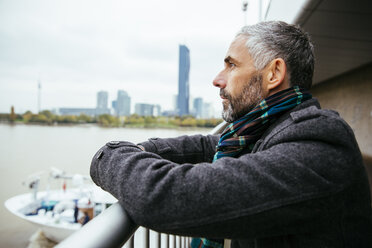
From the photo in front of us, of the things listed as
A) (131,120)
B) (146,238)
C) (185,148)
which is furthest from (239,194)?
(131,120)

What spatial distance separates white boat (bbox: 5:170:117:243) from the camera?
827 cm

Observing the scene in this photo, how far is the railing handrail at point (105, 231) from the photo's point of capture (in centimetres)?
40

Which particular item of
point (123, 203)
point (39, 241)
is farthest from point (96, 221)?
point (39, 241)

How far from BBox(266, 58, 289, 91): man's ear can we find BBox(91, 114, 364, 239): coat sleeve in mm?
359

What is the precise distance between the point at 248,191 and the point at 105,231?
27 cm

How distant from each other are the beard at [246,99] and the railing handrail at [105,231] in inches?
20.4

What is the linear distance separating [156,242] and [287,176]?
596mm

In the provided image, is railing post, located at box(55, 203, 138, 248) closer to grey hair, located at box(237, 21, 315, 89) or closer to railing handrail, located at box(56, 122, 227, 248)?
railing handrail, located at box(56, 122, 227, 248)

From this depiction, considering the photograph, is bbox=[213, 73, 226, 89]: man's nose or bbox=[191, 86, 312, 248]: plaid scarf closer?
bbox=[191, 86, 312, 248]: plaid scarf

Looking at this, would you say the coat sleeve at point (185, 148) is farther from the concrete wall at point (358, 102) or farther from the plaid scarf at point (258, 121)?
the concrete wall at point (358, 102)

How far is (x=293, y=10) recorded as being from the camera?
225cm

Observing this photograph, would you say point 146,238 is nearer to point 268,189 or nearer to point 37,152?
point 268,189

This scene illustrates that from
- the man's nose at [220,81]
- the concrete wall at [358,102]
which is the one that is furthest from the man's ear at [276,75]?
the concrete wall at [358,102]

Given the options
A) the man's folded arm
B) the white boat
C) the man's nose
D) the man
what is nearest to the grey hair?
the man's nose
